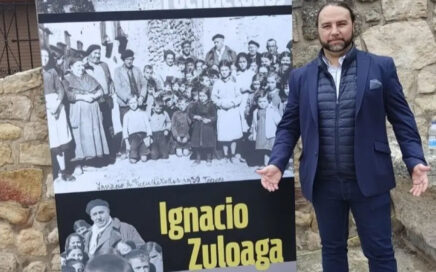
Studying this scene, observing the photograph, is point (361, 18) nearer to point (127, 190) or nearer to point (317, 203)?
point (317, 203)

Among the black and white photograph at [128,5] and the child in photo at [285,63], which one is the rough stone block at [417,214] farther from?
the black and white photograph at [128,5]

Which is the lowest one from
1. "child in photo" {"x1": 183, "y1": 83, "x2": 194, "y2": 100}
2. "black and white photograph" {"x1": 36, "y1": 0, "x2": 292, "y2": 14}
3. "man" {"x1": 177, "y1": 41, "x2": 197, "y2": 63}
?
"child in photo" {"x1": 183, "y1": 83, "x2": 194, "y2": 100}

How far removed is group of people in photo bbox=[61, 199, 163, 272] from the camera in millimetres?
2787

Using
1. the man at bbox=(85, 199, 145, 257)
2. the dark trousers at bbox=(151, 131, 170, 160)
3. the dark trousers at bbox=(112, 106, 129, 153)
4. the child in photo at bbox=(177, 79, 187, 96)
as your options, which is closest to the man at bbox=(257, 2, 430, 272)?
the child in photo at bbox=(177, 79, 187, 96)

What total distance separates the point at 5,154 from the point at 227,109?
1.30m

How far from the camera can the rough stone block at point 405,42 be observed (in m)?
2.99

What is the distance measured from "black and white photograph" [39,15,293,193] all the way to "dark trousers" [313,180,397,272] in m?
0.56

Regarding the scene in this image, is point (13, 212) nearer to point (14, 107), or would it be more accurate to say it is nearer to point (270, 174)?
point (14, 107)

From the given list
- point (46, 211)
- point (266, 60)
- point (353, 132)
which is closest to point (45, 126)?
point (46, 211)

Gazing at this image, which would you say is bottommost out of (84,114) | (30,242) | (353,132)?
(30,242)

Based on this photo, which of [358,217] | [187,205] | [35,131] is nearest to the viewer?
[358,217]

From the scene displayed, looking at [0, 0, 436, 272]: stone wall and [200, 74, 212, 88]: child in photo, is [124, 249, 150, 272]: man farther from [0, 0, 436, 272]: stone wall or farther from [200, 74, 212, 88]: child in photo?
[200, 74, 212, 88]: child in photo

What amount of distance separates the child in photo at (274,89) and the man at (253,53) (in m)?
0.11

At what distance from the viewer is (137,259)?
2854 mm
